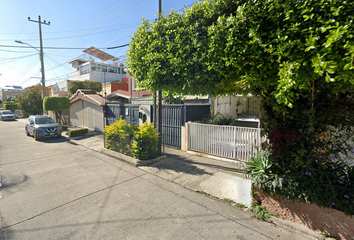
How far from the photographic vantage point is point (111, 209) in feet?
13.2

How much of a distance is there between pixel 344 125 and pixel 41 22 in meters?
25.4

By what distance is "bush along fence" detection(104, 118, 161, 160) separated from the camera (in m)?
6.98

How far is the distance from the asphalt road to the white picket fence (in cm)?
265

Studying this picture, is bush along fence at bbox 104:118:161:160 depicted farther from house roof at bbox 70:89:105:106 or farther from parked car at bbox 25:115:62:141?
house roof at bbox 70:89:105:106

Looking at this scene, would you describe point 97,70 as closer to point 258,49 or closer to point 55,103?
point 55,103

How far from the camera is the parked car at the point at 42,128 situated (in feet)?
38.8

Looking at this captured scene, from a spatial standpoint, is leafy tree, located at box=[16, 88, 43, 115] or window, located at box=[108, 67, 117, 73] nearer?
leafy tree, located at box=[16, 88, 43, 115]

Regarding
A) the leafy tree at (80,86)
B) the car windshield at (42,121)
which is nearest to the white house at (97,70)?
the leafy tree at (80,86)

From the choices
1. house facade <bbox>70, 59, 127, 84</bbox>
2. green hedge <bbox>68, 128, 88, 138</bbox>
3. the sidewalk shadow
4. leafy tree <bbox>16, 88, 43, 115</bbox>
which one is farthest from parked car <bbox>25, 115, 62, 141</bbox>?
house facade <bbox>70, 59, 127, 84</bbox>

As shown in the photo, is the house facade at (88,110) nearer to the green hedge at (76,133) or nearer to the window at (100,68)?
the green hedge at (76,133)

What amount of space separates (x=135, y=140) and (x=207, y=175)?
2922mm

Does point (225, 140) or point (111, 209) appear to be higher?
point (225, 140)

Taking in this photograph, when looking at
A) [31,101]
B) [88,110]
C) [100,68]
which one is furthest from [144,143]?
[100,68]

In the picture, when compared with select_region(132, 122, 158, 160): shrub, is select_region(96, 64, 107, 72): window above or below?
above
